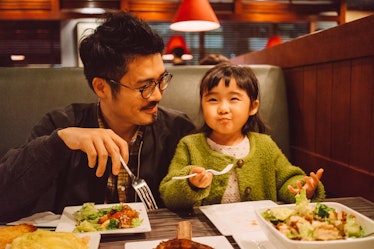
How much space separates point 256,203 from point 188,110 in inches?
40.2

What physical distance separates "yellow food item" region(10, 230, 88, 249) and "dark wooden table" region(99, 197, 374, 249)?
16cm

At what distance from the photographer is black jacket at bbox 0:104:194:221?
1.55 meters

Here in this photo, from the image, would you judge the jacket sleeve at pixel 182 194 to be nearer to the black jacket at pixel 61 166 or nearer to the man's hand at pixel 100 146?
the man's hand at pixel 100 146

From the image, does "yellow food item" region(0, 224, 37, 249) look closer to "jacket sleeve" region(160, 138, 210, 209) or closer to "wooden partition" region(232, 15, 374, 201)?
"jacket sleeve" region(160, 138, 210, 209)

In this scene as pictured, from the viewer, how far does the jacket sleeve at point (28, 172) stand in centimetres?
153

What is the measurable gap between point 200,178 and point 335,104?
3.26 feet

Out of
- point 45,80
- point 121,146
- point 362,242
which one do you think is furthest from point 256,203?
point 45,80

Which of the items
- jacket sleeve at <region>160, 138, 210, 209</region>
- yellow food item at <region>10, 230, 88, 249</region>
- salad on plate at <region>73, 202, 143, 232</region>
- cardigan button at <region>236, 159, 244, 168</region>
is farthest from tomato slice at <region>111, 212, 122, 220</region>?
cardigan button at <region>236, 159, 244, 168</region>

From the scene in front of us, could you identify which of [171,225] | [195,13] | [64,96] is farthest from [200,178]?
[195,13]

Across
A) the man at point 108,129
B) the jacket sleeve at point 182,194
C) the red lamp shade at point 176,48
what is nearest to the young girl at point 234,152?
the jacket sleeve at point 182,194

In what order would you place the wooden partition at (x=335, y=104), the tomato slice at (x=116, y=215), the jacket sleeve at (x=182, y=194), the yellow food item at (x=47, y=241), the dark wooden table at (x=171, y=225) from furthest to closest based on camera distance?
the wooden partition at (x=335, y=104) → the jacket sleeve at (x=182, y=194) → the tomato slice at (x=116, y=215) → the dark wooden table at (x=171, y=225) → the yellow food item at (x=47, y=241)

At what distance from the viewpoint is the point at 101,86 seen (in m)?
1.97

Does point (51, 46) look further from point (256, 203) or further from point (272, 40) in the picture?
point (256, 203)

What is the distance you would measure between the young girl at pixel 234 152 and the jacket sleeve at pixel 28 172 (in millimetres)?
459
